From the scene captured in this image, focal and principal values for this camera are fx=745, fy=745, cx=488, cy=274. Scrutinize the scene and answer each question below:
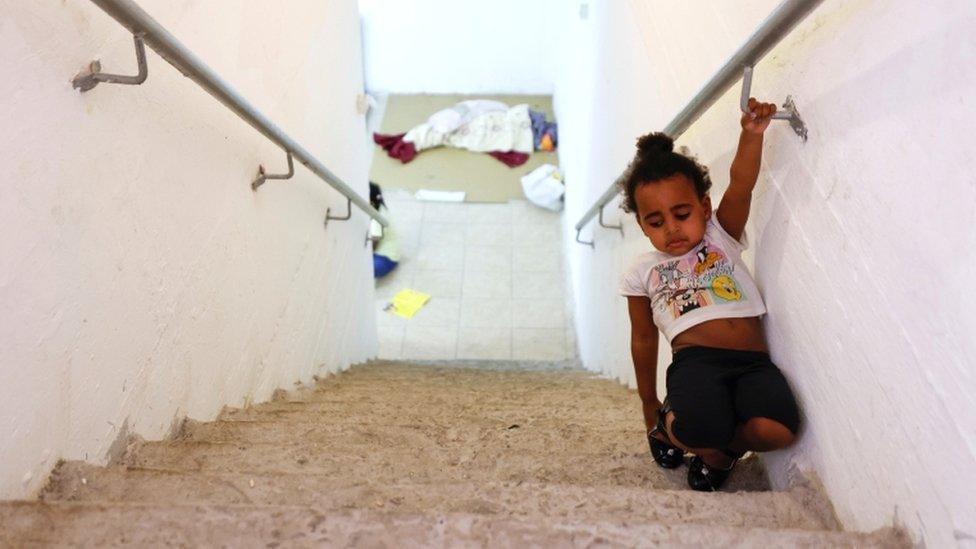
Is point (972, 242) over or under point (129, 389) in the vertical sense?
over

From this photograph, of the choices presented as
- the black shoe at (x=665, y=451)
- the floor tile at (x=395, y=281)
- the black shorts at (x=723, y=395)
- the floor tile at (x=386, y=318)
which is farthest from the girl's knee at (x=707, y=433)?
the floor tile at (x=395, y=281)

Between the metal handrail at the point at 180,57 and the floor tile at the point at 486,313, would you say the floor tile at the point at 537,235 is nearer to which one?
the floor tile at the point at 486,313

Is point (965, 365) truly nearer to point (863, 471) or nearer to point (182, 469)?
point (863, 471)

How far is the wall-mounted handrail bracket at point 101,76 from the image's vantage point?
1132mm

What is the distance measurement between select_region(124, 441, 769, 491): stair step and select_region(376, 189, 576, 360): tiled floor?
285 cm

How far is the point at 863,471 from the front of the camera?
40.9 inches

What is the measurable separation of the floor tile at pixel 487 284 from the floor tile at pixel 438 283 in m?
0.05

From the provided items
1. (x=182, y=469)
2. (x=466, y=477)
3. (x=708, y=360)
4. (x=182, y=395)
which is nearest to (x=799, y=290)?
(x=708, y=360)

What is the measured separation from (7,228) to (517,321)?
3670mm

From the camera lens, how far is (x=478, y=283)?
480 cm

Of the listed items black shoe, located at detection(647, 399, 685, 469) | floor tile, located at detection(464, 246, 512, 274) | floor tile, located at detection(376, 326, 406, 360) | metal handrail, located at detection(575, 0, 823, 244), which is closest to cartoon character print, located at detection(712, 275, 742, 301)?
black shoe, located at detection(647, 399, 685, 469)

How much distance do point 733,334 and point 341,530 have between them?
2.69 ft

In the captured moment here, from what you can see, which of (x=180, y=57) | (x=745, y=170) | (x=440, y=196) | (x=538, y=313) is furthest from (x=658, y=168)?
(x=440, y=196)

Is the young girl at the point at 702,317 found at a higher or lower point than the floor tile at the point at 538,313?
higher
